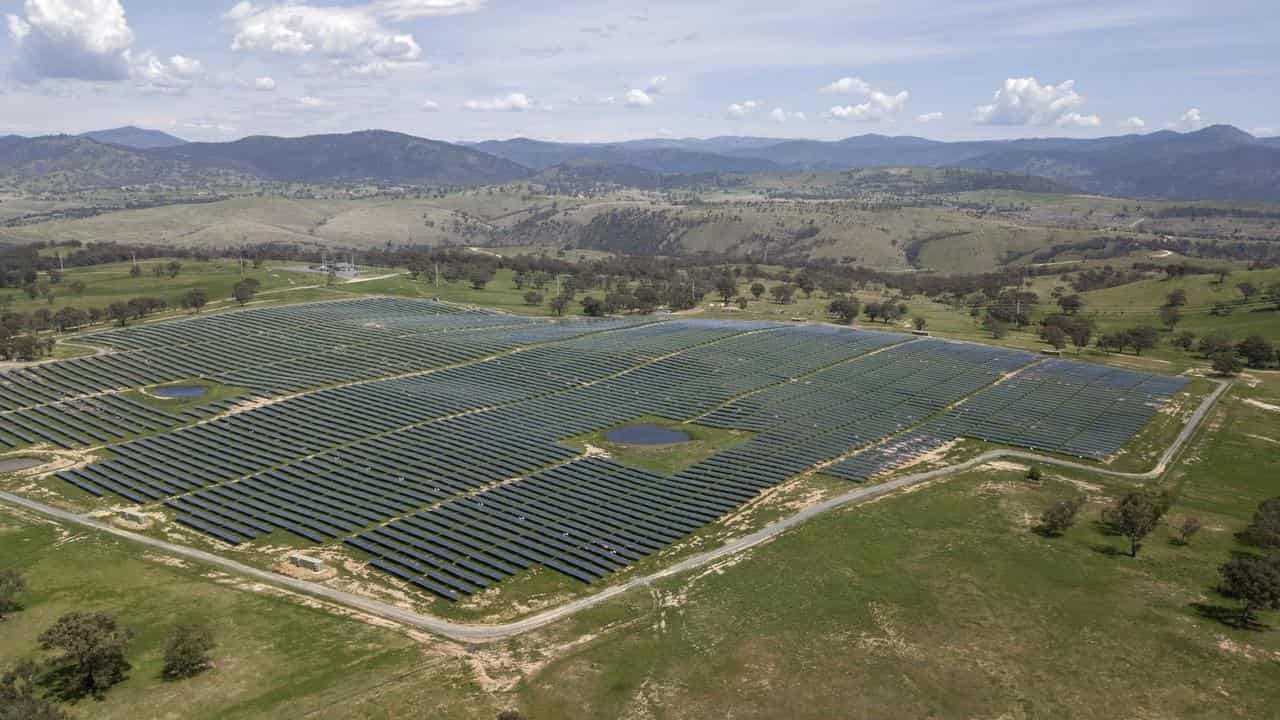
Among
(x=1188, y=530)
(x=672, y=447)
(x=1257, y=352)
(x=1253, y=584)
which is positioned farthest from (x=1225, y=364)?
(x=672, y=447)

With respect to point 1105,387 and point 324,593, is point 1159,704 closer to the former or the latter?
point 324,593

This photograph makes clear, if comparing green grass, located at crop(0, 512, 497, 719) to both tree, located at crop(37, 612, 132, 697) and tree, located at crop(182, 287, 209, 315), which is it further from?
tree, located at crop(182, 287, 209, 315)

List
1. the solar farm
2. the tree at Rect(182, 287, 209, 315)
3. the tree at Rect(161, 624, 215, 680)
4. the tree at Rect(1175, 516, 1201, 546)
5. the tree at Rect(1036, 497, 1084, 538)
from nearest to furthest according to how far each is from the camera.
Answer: the tree at Rect(161, 624, 215, 680) → the tree at Rect(1175, 516, 1201, 546) → the tree at Rect(1036, 497, 1084, 538) → the solar farm → the tree at Rect(182, 287, 209, 315)

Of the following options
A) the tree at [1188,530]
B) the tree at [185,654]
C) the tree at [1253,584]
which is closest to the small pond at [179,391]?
the tree at [185,654]

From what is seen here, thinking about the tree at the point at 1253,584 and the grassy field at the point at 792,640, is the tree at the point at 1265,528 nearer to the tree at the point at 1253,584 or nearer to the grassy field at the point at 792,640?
the grassy field at the point at 792,640

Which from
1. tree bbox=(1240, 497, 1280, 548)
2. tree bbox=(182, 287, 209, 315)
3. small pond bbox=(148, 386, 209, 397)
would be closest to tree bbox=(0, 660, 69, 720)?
small pond bbox=(148, 386, 209, 397)

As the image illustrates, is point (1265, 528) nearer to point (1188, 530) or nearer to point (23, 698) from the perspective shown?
point (1188, 530)

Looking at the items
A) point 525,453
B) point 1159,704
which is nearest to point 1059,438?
point 1159,704
